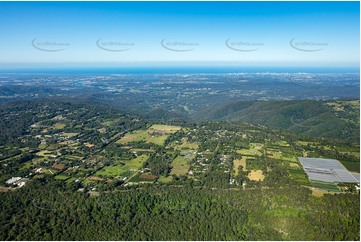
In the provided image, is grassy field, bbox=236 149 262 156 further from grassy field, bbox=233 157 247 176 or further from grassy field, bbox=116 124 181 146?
grassy field, bbox=116 124 181 146

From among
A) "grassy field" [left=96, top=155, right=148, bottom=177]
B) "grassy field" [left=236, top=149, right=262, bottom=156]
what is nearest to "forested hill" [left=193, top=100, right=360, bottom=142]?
"grassy field" [left=236, top=149, right=262, bottom=156]

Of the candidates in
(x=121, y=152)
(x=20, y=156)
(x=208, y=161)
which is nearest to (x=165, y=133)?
(x=121, y=152)

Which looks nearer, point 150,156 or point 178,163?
point 178,163

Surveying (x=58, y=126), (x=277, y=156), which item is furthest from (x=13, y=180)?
(x=277, y=156)

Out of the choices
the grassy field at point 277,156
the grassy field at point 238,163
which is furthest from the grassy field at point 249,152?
the grassy field at point 238,163

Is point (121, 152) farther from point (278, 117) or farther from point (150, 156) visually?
point (278, 117)

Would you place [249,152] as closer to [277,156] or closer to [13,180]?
[277,156]
